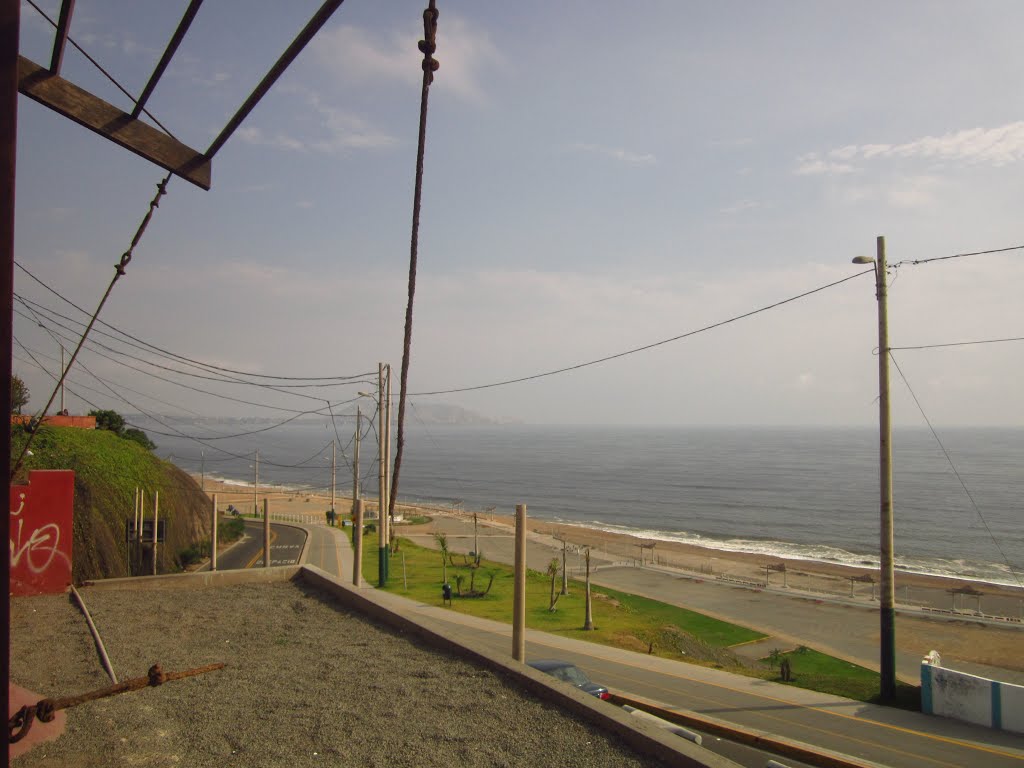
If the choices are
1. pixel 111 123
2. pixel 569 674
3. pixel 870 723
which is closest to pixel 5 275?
pixel 111 123

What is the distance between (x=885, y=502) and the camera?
16.5 metres

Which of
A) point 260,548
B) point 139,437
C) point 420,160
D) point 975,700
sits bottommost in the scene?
point 260,548

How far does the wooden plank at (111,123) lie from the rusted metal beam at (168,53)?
0.60 ft

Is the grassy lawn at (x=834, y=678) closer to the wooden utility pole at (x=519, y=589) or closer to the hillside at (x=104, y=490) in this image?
the wooden utility pole at (x=519, y=589)

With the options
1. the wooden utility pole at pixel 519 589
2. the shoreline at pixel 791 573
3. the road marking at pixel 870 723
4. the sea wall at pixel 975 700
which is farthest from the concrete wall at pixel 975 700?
the shoreline at pixel 791 573

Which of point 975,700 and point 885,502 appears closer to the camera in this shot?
point 975,700

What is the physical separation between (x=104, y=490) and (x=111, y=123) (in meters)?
24.0

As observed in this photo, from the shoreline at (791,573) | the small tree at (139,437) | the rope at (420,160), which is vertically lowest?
the shoreline at (791,573)

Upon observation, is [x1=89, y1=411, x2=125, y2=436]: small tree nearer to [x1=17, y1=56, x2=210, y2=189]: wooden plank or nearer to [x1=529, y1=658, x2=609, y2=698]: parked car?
[x1=529, y1=658, x2=609, y2=698]: parked car

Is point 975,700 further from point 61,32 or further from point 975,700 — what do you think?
point 61,32

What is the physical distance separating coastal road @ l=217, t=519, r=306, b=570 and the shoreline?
52.0ft

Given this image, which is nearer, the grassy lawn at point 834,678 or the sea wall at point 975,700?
the sea wall at point 975,700

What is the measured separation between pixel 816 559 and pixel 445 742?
60.2m

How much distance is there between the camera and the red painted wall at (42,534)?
45.5 ft
